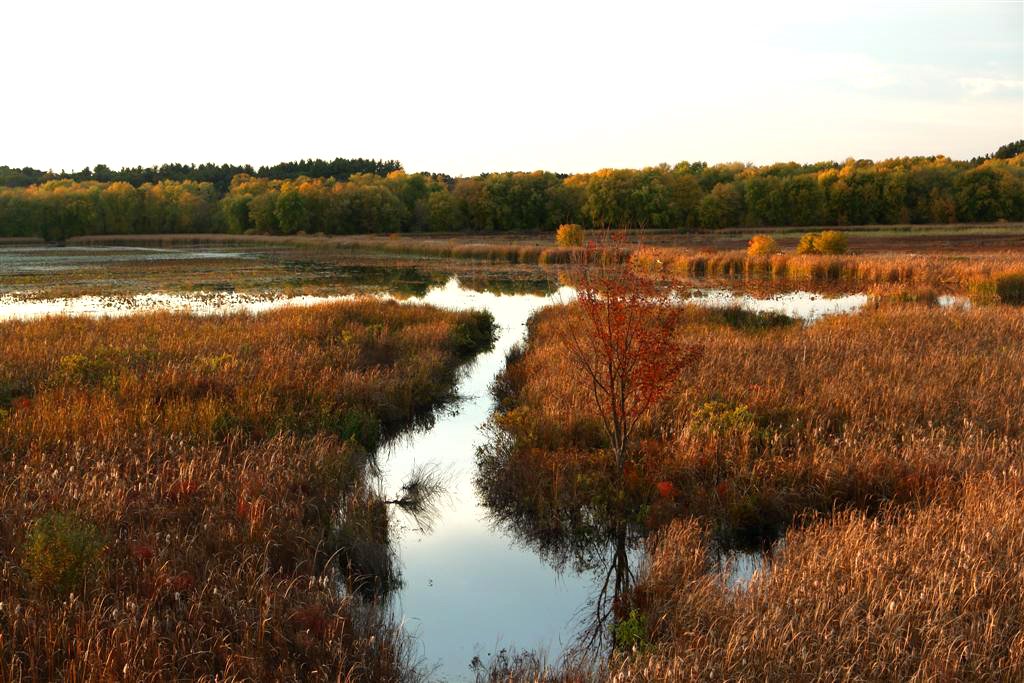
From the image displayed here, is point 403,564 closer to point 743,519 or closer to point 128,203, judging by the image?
point 743,519

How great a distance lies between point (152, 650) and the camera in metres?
4.63

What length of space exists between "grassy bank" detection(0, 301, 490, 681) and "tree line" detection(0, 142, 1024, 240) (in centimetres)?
7454

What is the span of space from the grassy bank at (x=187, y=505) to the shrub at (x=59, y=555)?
0.01 metres

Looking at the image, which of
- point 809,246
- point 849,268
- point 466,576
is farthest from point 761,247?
point 466,576

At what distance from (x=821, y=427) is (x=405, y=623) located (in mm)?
6058

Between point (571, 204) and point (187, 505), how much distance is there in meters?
95.0

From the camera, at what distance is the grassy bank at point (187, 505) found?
479cm

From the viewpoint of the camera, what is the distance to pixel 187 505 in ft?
23.3

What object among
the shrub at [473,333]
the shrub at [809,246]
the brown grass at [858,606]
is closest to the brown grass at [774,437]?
the brown grass at [858,606]

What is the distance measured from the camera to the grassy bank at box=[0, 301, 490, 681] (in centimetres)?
479

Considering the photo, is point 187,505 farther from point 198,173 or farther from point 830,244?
point 198,173

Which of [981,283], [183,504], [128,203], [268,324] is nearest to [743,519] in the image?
[183,504]

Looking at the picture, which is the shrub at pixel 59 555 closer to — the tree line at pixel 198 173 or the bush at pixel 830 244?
the bush at pixel 830 244

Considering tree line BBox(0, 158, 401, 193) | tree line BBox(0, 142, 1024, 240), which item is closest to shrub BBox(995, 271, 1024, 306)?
tree line BBox(0, 142, 1024, 240)
